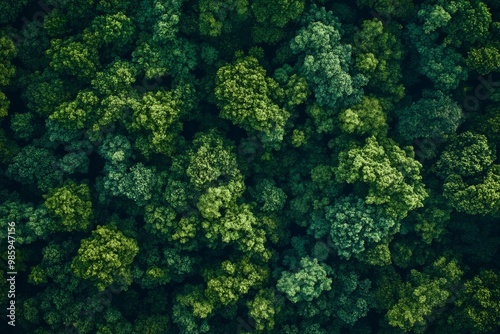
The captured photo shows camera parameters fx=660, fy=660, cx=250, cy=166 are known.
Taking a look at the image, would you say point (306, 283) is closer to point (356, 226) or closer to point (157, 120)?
point (356, 226)

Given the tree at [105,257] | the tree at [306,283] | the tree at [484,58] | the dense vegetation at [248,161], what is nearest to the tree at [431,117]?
the dense vegetation at [248,161]

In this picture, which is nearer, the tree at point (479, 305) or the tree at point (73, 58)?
the tree at point (73, 58)

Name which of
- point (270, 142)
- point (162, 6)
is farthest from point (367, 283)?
point (162, 6)

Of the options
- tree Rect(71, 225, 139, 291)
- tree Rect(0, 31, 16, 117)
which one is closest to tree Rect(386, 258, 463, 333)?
tree Rect(71, 225, 139, 291)

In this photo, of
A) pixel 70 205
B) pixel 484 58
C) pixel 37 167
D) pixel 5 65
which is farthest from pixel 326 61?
pixel 5 65

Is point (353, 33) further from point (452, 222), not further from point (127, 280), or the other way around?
point (127, 280)

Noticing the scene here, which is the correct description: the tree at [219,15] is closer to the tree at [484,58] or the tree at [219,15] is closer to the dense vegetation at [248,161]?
the dense vegetation at [248,161]
